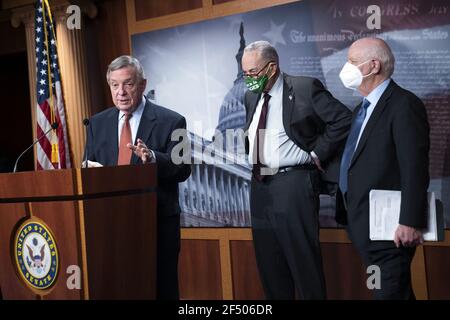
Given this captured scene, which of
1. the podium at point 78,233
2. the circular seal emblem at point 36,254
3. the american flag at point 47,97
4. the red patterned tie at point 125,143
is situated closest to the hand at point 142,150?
the podium at point 78,233

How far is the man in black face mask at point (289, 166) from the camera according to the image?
3.14 metres

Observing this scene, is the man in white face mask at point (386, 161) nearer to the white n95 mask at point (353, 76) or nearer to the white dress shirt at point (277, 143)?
the white n95 mask at point (353, 76)

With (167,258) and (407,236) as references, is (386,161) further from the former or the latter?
(167,258)

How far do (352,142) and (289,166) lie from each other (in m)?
0.50

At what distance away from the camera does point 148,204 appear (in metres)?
2.35

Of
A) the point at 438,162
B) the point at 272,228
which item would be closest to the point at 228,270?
the point at 272,228

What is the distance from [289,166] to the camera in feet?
10.5

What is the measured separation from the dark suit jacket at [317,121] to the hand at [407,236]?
724 mm

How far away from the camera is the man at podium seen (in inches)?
107
